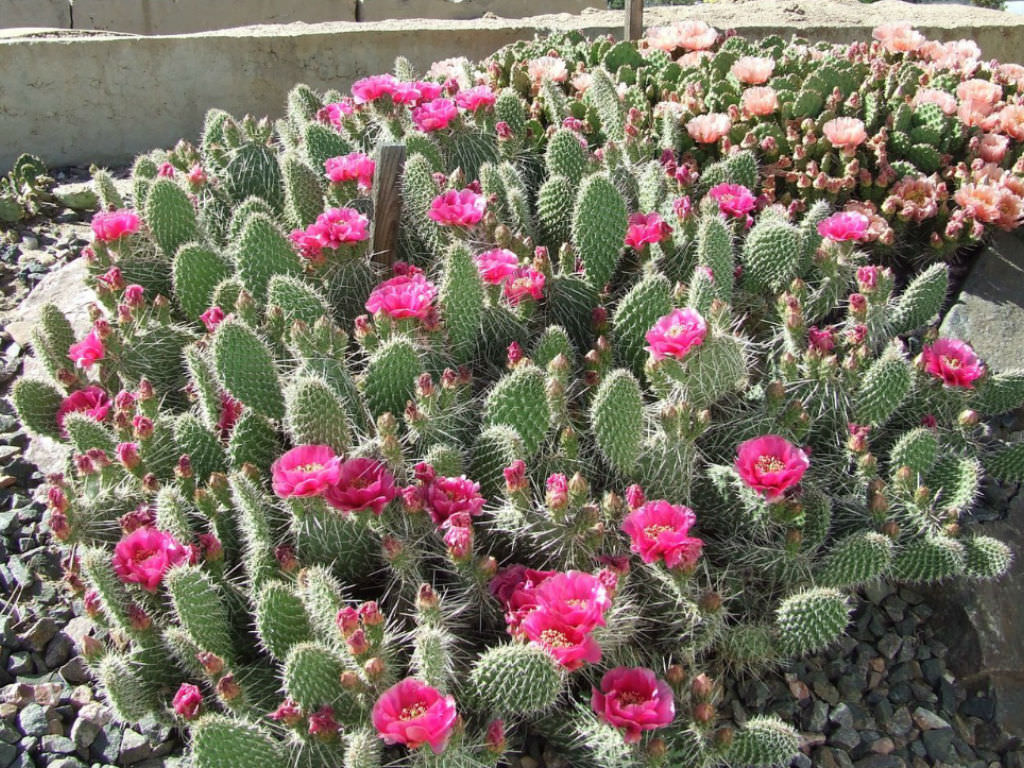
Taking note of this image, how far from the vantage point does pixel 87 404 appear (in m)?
2.59

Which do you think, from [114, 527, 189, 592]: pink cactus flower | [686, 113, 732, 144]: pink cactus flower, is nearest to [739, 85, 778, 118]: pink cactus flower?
[686, 113, 732, 144]: pink cactus flower

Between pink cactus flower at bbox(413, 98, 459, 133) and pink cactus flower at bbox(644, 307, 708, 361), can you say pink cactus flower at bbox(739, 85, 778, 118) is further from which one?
pink cactus flower at bbox(644, 307, 708, 361)

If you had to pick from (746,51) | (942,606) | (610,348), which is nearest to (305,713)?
(610,348)

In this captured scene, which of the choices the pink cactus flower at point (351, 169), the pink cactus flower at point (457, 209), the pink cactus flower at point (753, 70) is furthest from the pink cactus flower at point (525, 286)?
the pink cactus flower at point (753, 70)

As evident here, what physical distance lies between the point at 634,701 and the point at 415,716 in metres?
0.44

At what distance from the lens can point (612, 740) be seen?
6.08 feet

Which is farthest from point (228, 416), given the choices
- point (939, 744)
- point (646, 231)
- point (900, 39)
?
point (900, 39)

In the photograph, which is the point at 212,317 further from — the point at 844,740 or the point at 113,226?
the point at 844,740

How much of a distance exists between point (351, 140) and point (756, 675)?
2294mm

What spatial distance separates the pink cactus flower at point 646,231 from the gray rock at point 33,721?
192 cm

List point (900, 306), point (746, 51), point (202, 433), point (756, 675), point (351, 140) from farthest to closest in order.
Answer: point (746, 51) → point (351, 140) → point (900, 306) → point (202, 433) → point (756, 675)

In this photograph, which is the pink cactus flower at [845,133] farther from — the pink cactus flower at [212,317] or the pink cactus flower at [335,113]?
the pink cactus flower at [212,317]

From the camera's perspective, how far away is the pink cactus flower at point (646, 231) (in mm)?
2826

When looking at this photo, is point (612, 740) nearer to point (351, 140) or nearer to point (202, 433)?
point (202, 433)
